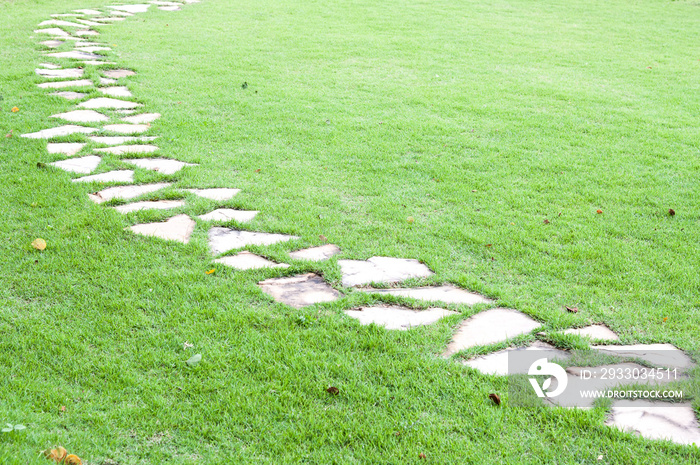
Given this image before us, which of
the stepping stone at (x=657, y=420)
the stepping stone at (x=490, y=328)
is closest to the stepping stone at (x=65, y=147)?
the stepping stone at (x=490, y=328)

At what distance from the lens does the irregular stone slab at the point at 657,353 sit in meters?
2.59

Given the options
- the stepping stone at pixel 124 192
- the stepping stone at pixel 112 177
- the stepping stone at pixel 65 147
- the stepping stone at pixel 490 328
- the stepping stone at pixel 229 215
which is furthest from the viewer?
the stepping stone at pixel 65 147

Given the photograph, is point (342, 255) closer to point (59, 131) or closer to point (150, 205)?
point (150, 205)

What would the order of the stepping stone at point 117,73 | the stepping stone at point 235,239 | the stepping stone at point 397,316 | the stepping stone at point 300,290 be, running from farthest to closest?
the stepping stone at point 117,73
the stepping stone at point 235,239
the stepping stone at point 300,290
the stepping stone at point 397,316

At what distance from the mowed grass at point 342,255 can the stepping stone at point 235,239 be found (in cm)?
9

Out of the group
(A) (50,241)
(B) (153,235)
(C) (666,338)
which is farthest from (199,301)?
(C) (666,338)

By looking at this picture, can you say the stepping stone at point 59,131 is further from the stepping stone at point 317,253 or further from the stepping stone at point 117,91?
the stepping stone at point 317,253

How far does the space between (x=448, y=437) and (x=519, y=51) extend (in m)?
8.93

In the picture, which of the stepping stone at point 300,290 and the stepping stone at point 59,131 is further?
the stepping stone at point 59,131

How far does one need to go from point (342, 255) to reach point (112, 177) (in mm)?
2111

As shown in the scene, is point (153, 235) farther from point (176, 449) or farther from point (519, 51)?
point (519, 51)

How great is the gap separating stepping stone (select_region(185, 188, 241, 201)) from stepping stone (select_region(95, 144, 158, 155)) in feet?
3.34

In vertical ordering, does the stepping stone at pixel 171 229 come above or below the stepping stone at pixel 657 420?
below

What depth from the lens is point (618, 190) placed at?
4.58 m
